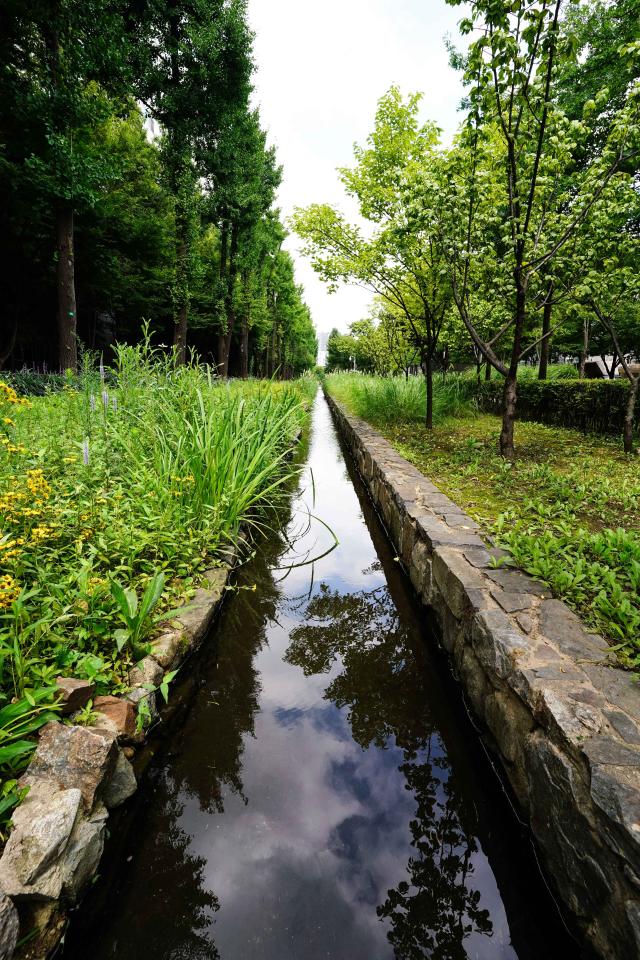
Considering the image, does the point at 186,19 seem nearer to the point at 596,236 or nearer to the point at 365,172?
the point at 365,172

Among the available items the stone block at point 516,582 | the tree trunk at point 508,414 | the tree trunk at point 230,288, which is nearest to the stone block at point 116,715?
the stone block at point 516,582

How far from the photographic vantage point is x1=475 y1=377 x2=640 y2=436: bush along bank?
20.8ft

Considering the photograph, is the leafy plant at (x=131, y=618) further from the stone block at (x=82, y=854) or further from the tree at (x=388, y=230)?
the tree at (x=388, y=230)

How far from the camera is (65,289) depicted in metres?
8.25

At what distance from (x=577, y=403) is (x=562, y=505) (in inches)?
197

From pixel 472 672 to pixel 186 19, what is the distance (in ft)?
50.3

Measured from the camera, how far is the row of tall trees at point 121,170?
308 inches

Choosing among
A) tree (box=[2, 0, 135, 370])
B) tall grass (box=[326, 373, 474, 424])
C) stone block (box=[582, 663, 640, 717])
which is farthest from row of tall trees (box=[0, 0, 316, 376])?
tall grass (box=[326, 373, 474, 424])

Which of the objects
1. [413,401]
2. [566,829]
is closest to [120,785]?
[566,829]

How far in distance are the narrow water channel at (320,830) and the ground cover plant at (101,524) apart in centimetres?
49

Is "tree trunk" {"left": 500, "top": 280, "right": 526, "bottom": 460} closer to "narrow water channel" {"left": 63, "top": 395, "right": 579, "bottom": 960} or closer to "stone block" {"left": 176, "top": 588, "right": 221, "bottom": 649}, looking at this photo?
"narrow water channel" {"left": 63, "top": 395, "right": 579, "bottom": 960}

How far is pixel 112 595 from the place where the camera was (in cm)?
188

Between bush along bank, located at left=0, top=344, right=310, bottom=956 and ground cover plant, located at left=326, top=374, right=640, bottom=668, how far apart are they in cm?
185

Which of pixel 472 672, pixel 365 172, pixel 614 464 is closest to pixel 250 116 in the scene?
pixel 365 172
